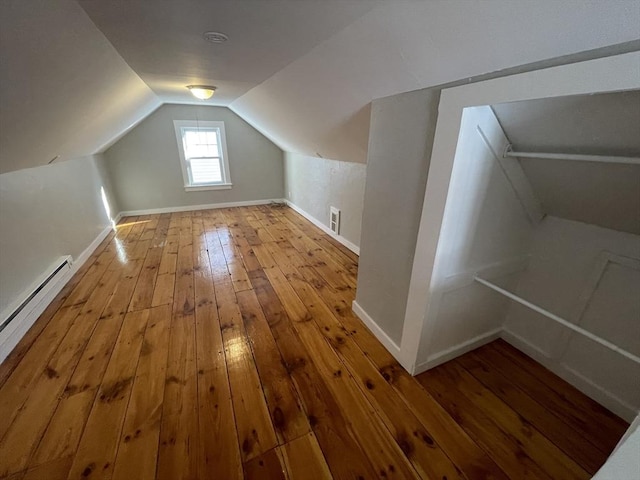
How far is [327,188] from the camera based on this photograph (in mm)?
3762

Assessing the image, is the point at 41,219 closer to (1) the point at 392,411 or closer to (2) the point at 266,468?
(2) the point at 266,468

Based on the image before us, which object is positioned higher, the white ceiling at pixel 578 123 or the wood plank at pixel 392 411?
the white ceiling at pixel 578 123

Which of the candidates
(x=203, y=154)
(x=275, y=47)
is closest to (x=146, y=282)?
(x=275, y=47)

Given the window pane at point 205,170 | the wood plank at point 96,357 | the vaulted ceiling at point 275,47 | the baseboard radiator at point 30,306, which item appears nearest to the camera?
the vaulted ceiling at point 275,47

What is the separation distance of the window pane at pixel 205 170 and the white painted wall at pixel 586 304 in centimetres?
497

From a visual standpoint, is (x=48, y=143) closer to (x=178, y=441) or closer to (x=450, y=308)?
(x=178, y=441)

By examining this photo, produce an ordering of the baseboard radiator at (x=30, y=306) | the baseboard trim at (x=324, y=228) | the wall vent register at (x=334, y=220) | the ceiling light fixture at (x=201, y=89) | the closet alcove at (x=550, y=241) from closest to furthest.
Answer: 1. the closet alcove at (x=550, y=241)
2. the baseboard radiator at (x=30, y=306)
3. the ceiling light fixture at (x=201, y=89)
4. the baseboard trim at (x=324, y=228)
5. the wall vent register at (x=334, y=220)

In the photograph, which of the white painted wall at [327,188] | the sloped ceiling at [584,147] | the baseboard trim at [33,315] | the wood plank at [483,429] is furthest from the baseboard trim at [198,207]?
the sloped ceiling at [584,147]

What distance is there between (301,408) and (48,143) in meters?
2.58

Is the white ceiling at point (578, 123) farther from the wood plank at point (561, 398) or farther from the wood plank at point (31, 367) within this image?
the wood plank at point (31, 367)

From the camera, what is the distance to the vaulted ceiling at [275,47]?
30.0 inches

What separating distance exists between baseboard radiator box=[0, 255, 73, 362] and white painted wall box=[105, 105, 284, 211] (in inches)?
95.0

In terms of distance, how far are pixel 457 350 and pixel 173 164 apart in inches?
200

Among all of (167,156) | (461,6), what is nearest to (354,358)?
(461,6)
